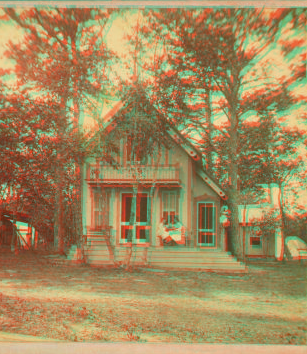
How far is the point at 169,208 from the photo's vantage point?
261 inches

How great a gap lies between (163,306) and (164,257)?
26.3 inches

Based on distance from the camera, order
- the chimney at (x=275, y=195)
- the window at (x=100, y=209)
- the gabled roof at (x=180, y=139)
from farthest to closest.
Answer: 1. the window at (x=100, y=209)
2. the gabled roof at (x=180, y=139)
3. the chimney at (x=275, y=195)

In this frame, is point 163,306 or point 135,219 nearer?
point 163,306

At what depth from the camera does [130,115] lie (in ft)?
22.0

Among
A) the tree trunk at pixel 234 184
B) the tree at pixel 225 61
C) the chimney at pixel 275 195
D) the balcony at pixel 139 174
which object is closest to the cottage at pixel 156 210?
the balcony at pixel 139 174

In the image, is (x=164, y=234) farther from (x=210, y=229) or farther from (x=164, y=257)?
(x=210, y=229)

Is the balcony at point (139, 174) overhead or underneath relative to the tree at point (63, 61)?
underneath

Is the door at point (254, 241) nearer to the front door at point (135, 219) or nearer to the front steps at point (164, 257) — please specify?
the front steps at point (164, 257)

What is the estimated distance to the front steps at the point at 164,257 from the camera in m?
6.55

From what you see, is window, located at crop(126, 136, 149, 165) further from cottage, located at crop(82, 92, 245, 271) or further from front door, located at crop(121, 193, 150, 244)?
front door, located at crop(121, 193, 150, 244)

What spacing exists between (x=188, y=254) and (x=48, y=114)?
9.31 feet

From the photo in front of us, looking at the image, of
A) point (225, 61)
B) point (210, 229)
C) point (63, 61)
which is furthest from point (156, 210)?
point (63, 61)

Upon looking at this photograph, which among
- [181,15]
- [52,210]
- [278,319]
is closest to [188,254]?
[278,319]

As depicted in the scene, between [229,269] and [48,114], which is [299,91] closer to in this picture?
[229,269]
